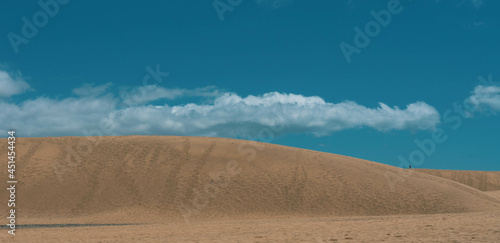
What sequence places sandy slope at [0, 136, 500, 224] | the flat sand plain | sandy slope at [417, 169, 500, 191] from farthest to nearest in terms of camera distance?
sandy slope at [417, 169, 500, 191] → sandy slope at [0, 136, 500, 224] → the flat sand plain

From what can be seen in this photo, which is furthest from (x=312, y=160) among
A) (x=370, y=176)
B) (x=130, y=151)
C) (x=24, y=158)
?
(x=24, y=158)

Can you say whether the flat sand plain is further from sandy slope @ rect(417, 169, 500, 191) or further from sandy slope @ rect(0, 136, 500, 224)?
sandy slope @ rect(417, 169, 500, 191)

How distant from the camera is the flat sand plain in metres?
32.9

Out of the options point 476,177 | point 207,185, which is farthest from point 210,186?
point 476,177

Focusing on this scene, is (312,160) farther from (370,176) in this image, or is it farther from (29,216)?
(29,216)

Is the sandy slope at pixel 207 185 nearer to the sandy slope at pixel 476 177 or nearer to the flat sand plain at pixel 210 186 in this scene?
the flat sand plain at pixel 210 186

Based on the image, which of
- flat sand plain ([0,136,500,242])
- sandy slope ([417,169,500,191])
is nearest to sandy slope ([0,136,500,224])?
flat sand plain ([0,136,500,242])

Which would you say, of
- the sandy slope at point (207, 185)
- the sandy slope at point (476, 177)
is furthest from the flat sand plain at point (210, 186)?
the sandy slope at point (476, 177)

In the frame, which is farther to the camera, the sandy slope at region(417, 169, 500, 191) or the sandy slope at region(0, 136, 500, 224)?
the sandy slope at region(417, 169, 500, 191)

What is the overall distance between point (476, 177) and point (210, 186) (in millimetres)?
75255

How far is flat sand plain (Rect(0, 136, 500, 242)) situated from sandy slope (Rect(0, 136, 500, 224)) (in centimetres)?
8

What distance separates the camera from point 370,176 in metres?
39.8

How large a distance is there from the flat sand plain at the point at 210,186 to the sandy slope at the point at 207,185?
0.26ft

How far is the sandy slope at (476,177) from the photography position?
3515 inches
